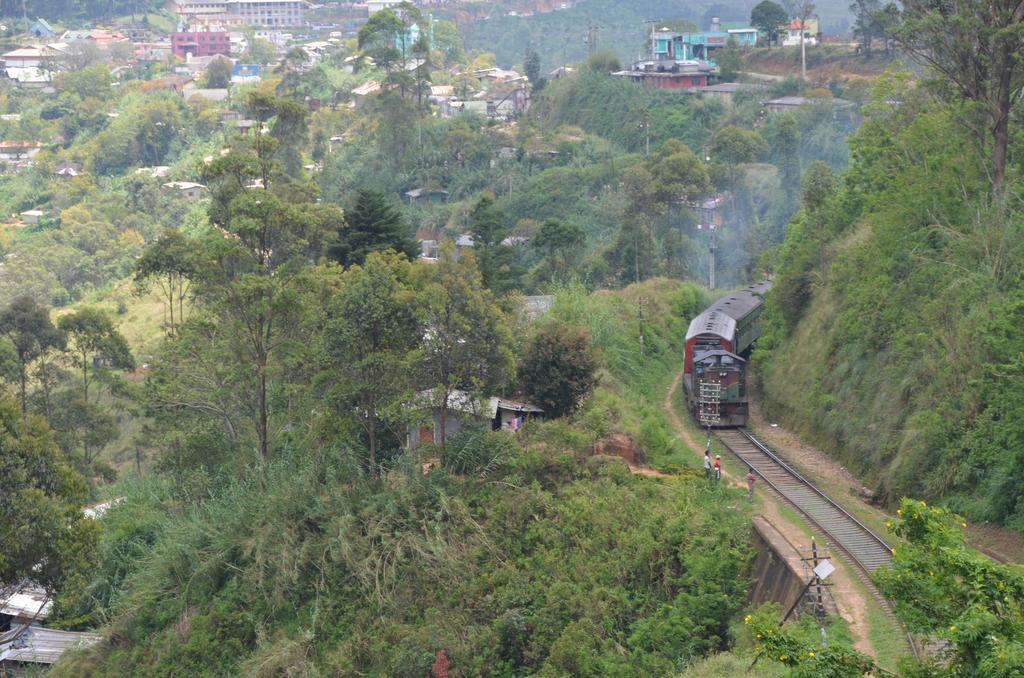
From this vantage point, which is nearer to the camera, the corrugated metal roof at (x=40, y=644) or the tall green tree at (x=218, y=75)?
the corrugated metal roof at (x=40, y=644)

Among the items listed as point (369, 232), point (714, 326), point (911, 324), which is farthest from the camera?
point (369, 232)

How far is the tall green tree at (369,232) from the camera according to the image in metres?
27.7

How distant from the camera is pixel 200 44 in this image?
339 ft

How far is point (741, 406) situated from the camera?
2389 centimetres

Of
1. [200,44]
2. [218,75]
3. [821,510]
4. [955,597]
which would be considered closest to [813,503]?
[821,510]

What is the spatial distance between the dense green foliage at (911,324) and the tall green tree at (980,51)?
92cm

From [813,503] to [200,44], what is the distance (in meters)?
94.9

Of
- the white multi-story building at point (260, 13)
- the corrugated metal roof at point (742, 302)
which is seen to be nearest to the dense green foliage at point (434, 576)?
the corrugated metal roof at point (742, 302)

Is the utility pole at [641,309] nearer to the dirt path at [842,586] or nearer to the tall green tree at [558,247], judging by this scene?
the tall green tree at [558,247]

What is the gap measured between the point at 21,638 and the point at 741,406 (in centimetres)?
1391

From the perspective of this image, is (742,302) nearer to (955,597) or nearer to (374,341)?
(374,341)

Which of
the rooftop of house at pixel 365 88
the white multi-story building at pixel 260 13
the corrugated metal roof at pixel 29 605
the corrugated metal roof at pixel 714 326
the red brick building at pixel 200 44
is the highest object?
the white multi-story building at pixel 260 13

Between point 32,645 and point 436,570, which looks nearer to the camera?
point 436,570

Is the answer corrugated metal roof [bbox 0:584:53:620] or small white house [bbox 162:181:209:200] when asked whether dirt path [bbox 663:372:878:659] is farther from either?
small white house [bbox 162:181:209:200]
